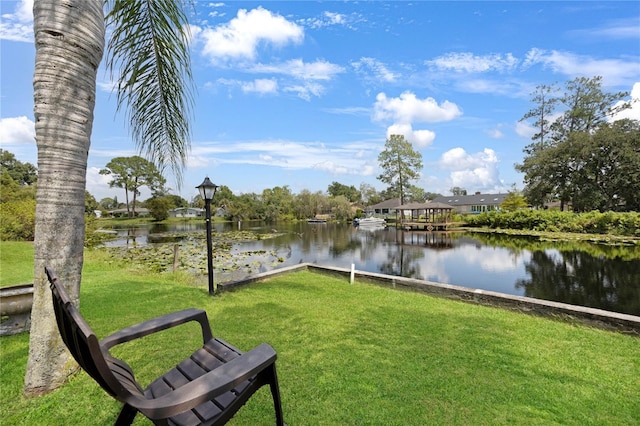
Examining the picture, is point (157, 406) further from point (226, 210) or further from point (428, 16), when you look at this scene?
point (226, 210)

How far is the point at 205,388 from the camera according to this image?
3.77ft

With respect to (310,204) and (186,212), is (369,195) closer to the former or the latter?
(310,204)

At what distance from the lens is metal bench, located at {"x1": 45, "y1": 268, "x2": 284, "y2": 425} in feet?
3.37

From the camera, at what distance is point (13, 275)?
5930 mm

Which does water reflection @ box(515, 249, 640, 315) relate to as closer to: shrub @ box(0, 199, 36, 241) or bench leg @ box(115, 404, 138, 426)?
bench leg @ box(115, 404, 138, 426)

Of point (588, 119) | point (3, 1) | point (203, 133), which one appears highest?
point (588, 119)

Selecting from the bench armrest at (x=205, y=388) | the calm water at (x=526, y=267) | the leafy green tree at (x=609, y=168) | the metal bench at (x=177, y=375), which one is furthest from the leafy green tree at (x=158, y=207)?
the leafy green tree at (x=609, y=168)

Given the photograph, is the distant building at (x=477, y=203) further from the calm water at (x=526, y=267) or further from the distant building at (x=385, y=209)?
the calm water at (x=526, y=267)

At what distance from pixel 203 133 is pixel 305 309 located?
2.59 metres

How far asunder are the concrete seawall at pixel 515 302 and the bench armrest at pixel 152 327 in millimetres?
3325

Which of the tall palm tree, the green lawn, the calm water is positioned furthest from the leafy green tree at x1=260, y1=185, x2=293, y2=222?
the tall palm tree

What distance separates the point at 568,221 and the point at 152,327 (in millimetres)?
26379

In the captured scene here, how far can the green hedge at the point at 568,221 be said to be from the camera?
17750mm

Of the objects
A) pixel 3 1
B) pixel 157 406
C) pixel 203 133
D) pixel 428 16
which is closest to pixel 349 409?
pixel 157 406
